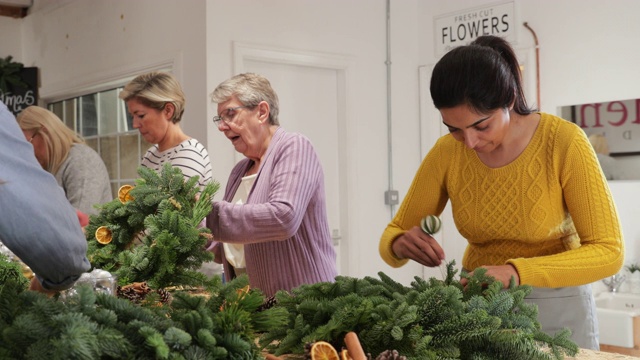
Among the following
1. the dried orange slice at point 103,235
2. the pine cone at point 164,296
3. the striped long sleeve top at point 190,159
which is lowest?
the pine cone at point 164,296

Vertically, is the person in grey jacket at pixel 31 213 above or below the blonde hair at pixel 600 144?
below

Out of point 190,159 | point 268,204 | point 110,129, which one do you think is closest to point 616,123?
point 190,159

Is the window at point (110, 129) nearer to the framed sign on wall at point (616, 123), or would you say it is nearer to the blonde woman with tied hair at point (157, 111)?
the blonde woman with tied hair at point (157, 111)

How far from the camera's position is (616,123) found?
187 inches

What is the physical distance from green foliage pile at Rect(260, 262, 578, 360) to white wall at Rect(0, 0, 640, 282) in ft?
10.5

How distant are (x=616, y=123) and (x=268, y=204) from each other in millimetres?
3091

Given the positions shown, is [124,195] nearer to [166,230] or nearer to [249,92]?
[166,230]

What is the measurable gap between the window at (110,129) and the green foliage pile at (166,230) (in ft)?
11.3

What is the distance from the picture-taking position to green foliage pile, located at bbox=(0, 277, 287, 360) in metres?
1.01

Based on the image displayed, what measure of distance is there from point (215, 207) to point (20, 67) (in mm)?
4801

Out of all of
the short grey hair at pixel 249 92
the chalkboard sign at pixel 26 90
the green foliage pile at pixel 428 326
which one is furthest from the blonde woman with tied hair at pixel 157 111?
the chalkboard sign at pixel 26 90

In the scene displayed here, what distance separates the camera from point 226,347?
44.7 inches

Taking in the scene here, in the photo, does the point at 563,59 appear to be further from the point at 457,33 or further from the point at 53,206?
the point at 53,206

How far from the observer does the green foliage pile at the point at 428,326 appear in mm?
1348
